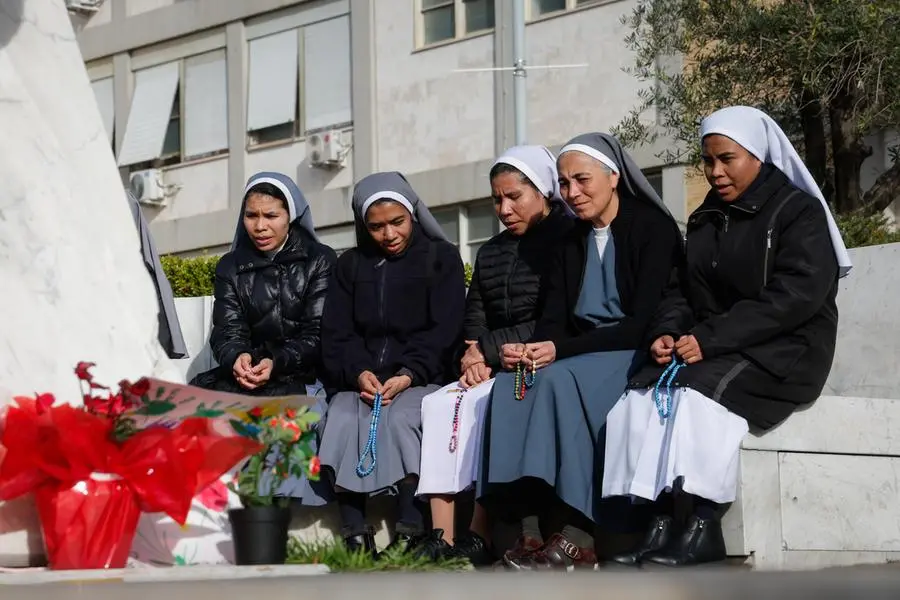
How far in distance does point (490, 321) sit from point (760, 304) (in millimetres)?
1491

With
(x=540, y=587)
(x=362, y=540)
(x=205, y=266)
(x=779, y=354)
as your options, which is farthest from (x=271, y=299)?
(x=205, y=266)

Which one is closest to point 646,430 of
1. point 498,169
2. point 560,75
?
point 498,169

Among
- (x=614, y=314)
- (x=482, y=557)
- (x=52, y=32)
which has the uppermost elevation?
(x=52, y=32)

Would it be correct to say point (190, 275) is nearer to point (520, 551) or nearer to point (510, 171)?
point (510, 171)

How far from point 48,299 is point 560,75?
15.0 metres

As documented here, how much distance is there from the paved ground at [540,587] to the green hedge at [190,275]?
10.5 m

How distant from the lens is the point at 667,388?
571 centimetres

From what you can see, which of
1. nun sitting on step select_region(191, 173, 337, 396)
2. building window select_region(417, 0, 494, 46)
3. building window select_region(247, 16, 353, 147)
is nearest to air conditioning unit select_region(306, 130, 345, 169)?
building window select_region(247, 16, 353, 147)

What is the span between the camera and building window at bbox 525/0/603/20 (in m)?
20.2

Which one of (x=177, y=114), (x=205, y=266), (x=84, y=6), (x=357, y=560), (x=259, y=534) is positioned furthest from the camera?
(x=84, y=6)

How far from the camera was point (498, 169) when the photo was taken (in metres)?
6.90

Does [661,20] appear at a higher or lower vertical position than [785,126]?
higher

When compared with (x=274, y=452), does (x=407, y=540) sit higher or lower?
lower

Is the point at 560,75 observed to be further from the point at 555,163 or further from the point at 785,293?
the point at 785,293
